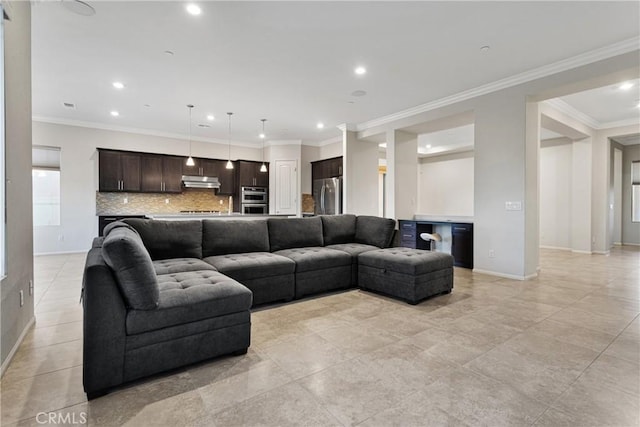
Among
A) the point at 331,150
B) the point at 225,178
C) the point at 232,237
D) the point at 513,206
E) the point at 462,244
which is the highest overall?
the point at 331,150

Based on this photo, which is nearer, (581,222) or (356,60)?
(356,60)

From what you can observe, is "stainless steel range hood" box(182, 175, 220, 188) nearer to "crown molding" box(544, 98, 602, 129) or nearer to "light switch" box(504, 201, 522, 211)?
"light switch" box(504, 201, 522, 211)

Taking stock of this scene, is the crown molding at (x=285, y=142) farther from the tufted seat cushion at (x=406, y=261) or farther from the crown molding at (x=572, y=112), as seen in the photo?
the crown molding at (x=572, y=112)

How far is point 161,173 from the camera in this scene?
297 inches

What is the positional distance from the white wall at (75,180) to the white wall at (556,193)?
413 inches

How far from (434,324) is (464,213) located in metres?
7.64

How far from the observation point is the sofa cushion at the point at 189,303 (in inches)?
72.2

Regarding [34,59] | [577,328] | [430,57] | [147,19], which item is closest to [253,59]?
[147,19]

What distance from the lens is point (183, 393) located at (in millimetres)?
1736

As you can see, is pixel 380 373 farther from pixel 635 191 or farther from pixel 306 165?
pixel 635 191

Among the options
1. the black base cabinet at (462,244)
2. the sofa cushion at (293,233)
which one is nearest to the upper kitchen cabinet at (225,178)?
the sofa cushion at (293,233)

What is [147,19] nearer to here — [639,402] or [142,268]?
[142,268]

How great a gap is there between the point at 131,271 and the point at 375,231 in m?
3.37

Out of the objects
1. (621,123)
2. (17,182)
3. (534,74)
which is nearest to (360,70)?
(534,74)
